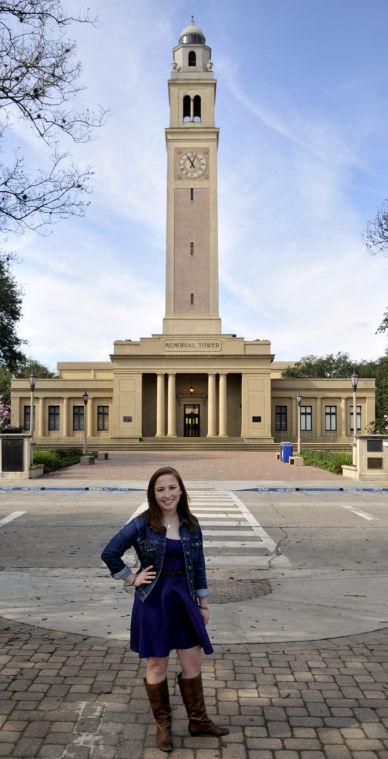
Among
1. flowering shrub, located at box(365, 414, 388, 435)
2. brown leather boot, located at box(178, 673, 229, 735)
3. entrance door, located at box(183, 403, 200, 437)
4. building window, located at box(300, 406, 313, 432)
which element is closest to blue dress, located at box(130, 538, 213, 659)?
brown leather boot, located at box(178, 673, 229, 735)

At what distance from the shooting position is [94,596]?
7.10m

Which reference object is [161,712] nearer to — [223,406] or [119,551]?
[119,551]

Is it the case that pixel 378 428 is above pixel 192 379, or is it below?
below

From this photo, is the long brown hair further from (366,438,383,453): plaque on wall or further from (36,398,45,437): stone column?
(36,398,45,437): stone column

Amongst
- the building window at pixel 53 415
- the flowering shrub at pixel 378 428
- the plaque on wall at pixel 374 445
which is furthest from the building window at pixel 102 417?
the plaque on wall at pixel 374 445

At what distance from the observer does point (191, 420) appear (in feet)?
183

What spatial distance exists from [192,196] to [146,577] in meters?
55.8

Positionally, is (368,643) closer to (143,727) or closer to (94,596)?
(143,727)

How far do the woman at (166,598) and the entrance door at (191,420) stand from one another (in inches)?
2037

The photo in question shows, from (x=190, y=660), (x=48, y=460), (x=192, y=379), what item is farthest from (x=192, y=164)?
(x=190, y=660)

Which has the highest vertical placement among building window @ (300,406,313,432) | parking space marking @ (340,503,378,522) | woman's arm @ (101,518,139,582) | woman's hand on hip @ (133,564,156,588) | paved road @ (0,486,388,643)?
building window @ (300,406,313,432)

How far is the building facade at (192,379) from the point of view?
53.3 m

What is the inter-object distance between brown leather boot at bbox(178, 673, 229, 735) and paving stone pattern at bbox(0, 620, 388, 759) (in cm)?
6

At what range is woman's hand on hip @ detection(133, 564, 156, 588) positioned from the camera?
385 centimetres
